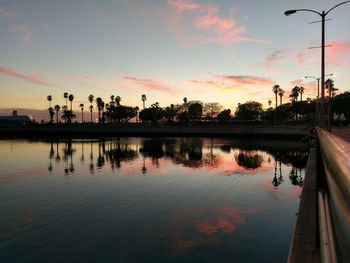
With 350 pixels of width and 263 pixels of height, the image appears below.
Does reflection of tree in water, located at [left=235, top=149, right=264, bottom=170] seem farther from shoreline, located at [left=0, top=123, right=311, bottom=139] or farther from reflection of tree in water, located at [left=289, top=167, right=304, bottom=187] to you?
shoreline, located at [left=0, top=123, right=311, bottom=139]

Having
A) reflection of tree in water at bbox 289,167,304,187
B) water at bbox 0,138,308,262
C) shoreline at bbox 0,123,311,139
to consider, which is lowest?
reflection of tree in water at bbox 289,167,304,187

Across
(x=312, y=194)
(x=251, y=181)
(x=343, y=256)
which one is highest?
(x=343, y=256)

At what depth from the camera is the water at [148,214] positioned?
19.2m

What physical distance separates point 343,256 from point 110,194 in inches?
1299

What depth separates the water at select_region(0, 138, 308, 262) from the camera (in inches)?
754

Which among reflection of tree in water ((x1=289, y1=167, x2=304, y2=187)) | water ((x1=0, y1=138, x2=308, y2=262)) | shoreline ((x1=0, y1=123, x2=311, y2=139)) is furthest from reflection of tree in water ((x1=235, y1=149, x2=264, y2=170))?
shoreline ((x1=0, y1=123, x2=311, y2=139))

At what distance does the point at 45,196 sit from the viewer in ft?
112

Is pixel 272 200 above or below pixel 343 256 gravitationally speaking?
below

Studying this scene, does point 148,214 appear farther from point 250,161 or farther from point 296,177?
point 250,161

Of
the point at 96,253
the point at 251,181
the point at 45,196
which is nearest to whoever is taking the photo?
the point at 96,253

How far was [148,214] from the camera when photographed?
87.9 ft

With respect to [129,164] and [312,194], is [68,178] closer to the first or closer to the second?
[129,164]

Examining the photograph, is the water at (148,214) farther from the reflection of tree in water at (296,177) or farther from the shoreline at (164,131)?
the shoreline at (164,131)

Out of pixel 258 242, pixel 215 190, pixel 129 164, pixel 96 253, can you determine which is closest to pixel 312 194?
pixel 258 242
